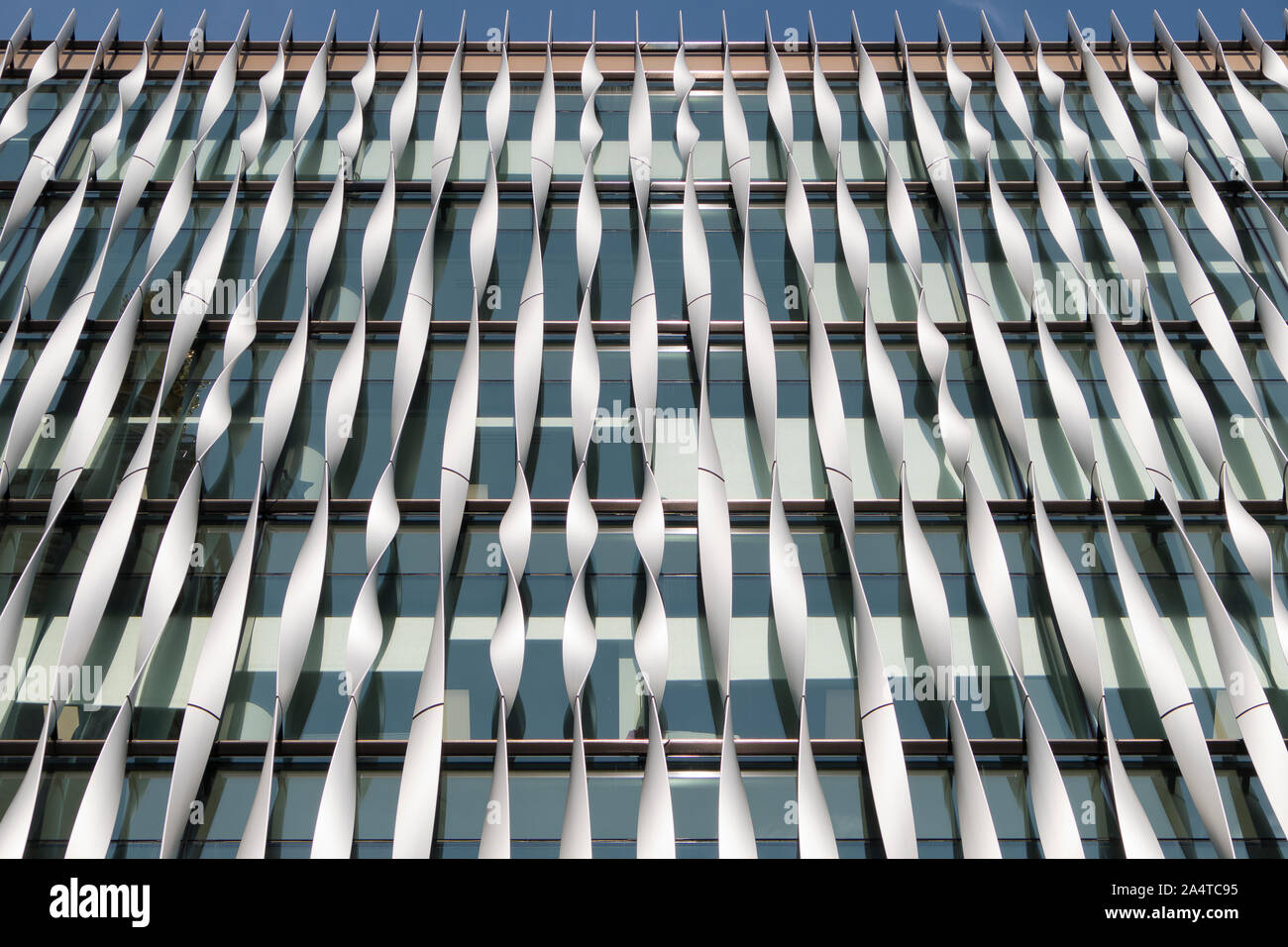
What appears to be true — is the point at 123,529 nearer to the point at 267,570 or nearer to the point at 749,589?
the point at 267,570

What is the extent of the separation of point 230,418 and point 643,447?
21.9ft

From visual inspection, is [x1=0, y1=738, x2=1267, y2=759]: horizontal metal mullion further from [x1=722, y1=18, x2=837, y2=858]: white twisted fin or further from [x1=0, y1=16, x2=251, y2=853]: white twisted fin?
[x1=0, y1=16, x2=251, y2=853]: white twisted fin

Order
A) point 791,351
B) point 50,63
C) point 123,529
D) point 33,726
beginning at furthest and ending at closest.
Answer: point 50,63 < point 791,351 < point 123,529 < point 33,726

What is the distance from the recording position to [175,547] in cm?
1730

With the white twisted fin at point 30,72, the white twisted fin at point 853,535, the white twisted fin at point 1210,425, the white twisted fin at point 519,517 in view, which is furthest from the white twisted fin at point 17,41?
the white twisted fin at point 1210,425

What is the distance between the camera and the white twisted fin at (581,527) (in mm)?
14734

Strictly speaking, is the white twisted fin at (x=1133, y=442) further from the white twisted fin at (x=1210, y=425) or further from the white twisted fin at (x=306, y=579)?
the white twisted fin at (x=306, y=579)

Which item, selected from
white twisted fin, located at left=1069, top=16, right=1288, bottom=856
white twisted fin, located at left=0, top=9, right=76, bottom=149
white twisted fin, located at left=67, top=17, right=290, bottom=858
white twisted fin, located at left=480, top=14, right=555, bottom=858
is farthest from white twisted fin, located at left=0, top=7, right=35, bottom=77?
white twisted fin, located at left=1069, top=16, right=1288, bottom=856

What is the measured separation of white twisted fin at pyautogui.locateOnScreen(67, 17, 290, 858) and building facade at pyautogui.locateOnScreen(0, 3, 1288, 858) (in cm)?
6

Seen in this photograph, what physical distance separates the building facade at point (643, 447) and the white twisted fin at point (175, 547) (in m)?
0.06

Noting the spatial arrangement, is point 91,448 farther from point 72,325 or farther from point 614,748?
point 614,748
